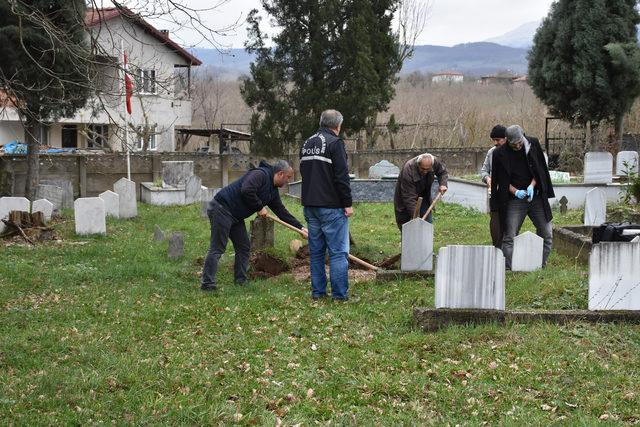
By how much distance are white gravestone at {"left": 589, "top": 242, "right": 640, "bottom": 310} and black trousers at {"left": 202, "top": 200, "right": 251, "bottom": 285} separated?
4546 millimetres

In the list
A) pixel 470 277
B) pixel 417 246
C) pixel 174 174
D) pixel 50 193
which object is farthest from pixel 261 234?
pixel 174 174

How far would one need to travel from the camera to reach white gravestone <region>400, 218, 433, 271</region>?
9938 millimetres

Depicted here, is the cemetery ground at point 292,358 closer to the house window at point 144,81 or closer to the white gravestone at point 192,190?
the house window at point 144,81

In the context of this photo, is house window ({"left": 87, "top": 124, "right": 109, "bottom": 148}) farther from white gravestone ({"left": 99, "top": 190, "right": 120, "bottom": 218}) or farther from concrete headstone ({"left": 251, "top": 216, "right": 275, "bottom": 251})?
concrete headstone ({"left": 251, "top": 216, "right": 275, "bottom": 251})

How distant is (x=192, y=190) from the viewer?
894 inches

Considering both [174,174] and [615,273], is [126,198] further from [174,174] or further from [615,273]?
[615,273]

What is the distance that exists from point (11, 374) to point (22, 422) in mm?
1224

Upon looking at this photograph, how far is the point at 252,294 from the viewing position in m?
9.59

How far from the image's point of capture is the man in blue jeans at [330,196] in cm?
910

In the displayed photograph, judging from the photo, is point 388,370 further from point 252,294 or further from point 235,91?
point 235,91

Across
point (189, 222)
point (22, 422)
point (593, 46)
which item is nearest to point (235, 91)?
point (593, 46)

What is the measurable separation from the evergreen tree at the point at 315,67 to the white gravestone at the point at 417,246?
1313 centimetres

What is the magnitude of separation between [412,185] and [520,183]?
1904 mm

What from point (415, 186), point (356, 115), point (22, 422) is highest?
point (356, 115)
